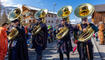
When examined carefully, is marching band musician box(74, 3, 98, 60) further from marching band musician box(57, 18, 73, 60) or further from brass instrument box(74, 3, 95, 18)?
marching band musician box(57, 18, 73, 60)

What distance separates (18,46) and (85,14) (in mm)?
2267

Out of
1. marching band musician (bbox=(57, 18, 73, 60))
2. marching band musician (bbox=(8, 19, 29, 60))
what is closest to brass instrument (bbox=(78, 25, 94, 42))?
marching band musician (bbox=(57, 18, 73, 60))

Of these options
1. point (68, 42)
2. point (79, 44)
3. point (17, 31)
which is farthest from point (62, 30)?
point (17, 31)

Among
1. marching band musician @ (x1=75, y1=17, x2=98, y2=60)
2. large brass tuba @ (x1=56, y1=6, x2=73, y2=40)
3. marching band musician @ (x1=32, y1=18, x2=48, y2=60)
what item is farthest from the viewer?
marching band musician @ (x1=32, y1=18, x2=48, y2=60)

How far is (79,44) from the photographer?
3.32 m

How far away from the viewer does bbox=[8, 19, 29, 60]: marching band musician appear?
10.2ft

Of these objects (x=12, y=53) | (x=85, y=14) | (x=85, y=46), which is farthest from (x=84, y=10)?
(x=12, y=53)

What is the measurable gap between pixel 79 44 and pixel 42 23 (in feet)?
5.40

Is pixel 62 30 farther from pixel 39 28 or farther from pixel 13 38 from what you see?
pixel 13 38

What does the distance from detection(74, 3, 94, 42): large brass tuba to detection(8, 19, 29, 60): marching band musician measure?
5.93ft

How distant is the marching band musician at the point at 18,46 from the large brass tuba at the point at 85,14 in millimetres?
1807

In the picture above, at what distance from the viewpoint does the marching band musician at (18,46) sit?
310 centimetres

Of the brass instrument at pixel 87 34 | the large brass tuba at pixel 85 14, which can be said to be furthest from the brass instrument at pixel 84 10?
the brass instrument at pixel 87 34

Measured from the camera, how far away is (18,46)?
10.4ft
